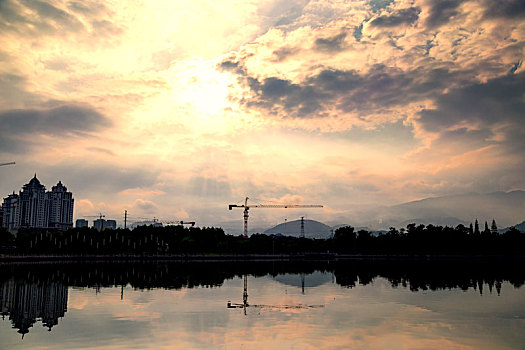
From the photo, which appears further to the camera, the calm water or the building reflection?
the building reflection

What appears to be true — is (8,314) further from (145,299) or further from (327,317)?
(327,317)

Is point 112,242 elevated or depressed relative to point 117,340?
elevated

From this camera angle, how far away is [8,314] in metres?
39.9

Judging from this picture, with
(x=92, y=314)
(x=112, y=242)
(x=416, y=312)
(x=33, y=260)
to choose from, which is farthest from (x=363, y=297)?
(x=112, y=242)

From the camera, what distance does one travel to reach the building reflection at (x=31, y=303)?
1480 inches

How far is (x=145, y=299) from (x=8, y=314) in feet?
46.5

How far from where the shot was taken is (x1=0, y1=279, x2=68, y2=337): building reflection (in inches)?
1480

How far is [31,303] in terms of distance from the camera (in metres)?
46.3

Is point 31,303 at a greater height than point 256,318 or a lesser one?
greater

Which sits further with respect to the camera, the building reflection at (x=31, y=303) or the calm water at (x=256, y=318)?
the building reflection at (x=31, y=303)

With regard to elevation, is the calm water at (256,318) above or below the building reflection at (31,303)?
below

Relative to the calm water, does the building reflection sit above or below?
above

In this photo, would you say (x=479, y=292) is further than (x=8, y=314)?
Yes

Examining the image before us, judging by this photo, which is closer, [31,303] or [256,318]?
[256,318]
